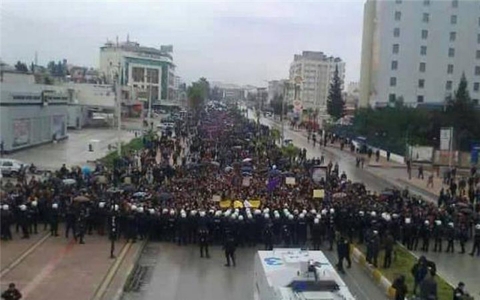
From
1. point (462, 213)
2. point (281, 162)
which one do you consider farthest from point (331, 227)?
point (281, 162)

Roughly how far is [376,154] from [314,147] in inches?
420

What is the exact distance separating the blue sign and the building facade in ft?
112

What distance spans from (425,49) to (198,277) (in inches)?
2969

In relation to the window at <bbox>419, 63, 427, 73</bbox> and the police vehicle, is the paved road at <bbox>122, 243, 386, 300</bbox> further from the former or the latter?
the window at <bbox>419, 63, 427, 73</bbox>

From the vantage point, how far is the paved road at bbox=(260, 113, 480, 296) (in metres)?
19.2

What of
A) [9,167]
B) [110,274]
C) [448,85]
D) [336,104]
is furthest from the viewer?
[336,104]

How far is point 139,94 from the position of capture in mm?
137375

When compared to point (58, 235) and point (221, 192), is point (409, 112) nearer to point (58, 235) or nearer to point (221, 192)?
point (221, 192)

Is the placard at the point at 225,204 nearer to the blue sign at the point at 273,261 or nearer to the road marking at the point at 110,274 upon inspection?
the road marking at the point at 110,274

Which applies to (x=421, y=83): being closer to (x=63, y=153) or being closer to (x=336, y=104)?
(x=336, y=104)

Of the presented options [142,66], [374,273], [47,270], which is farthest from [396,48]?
[142,66]

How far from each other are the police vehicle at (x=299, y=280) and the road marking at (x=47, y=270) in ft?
19.1

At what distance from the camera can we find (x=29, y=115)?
163 feet

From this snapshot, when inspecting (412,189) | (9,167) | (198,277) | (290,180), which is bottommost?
(412,189)
